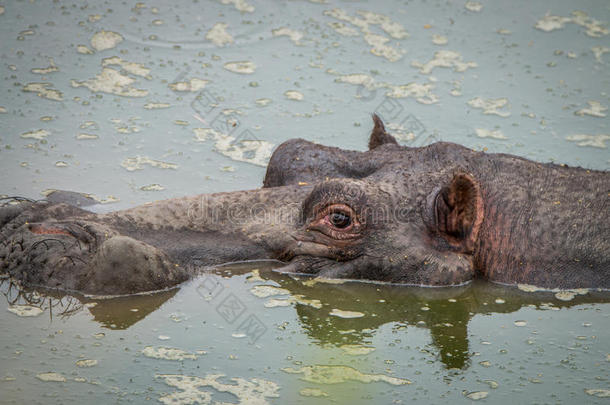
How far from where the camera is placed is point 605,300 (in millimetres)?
8445

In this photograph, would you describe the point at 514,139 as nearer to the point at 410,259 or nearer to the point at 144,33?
the point at 410,259

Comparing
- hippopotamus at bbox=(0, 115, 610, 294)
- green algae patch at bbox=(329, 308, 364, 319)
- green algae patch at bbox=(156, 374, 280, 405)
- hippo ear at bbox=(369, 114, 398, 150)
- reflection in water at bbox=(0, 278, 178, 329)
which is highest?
hippo ear at bbox=(369, 114, 398, 150)

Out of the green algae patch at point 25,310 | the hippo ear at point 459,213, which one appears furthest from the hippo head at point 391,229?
the green algae patch at point 25,310

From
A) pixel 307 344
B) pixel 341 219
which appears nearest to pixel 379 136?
pixel 341 219

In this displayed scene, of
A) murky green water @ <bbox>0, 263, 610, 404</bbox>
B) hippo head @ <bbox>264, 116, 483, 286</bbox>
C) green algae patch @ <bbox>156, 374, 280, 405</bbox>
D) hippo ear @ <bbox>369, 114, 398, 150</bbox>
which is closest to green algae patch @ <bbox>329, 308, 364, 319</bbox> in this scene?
murky green water @ <bbox>0, 263, 610, 404</bbox>

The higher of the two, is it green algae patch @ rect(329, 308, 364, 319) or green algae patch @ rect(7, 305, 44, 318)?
green algae patch @ rect(329, 308, 364, 319)

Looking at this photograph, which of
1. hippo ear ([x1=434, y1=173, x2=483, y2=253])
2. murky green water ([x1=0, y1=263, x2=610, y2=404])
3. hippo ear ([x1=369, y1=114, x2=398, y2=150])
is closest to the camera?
murky green water ([x1=0, y1=263, x2=610, y2=404])

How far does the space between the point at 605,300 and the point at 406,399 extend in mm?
2712

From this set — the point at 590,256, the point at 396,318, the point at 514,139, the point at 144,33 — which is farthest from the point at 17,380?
the point at 144,33

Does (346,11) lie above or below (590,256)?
above

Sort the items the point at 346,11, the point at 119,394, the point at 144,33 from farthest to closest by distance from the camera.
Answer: the point at 346,11 < the point at 144,33 < the point at 119,394

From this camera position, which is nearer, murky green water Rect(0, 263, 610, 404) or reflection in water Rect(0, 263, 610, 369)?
murky green water Rect(0, 263, 610, 404)

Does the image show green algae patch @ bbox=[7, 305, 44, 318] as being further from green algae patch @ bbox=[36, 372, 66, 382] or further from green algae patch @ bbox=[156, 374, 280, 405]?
green algae patch @ bbox=[156, 374, 280, 405]

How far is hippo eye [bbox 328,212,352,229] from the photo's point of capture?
8180mm
